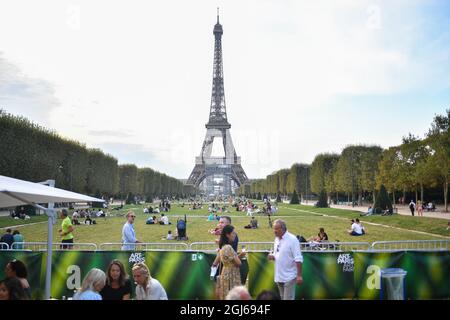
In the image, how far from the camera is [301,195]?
94.2 metres

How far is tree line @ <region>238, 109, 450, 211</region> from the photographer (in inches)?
Result: 1725

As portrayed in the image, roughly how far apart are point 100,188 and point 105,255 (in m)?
59.1

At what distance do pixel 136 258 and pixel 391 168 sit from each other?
170 feet

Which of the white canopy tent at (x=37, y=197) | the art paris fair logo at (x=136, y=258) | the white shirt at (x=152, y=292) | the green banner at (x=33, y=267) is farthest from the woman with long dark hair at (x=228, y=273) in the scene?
the green banner at (x=33, y=267)

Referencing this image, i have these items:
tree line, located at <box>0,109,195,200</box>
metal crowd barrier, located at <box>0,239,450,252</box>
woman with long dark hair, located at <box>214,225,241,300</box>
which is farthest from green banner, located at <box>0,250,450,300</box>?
tree line, located at <box>0,109,195,200</box>

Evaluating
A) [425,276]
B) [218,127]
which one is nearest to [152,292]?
Answer: [425,276]

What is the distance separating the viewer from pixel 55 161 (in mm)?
49812

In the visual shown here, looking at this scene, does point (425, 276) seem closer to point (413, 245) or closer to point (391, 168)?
point (413, 245)

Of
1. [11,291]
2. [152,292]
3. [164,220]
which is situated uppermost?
[11,291]

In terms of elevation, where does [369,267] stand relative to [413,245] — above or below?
above

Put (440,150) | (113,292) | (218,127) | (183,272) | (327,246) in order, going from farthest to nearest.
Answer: (218,127)
(440,150)
(327,246)
(183,272)
(113,292)

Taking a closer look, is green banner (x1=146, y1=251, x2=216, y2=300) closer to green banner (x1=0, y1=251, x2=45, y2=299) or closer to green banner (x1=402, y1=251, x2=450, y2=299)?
green banner (x1=0, y1=251, x2=45, y2=299)

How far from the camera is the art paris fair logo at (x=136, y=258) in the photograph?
31.4 feet
